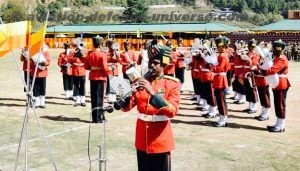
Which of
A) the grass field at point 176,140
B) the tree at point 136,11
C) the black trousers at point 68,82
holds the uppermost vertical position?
the tree at point 136,11

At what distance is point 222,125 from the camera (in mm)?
12891

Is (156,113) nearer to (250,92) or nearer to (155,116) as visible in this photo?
(155,116)

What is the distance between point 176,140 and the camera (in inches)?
442

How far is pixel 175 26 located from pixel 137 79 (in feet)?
197

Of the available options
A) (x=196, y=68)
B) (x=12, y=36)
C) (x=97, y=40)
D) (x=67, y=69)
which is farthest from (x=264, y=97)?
(x=12, y=36)

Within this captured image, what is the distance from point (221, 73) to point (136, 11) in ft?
326

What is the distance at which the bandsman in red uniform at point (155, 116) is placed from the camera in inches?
239

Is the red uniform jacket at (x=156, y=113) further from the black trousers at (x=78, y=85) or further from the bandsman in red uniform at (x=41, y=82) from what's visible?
the black trousers at (x=78, y=85)

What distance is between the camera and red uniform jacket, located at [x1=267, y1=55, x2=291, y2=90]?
1182cm

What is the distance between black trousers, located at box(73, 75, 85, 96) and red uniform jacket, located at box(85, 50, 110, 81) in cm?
322

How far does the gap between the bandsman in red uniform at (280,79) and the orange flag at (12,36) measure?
6.44 m

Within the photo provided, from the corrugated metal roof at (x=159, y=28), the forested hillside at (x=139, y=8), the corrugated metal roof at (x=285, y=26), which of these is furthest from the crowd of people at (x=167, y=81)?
the forested hillside at (x=139, y=8)

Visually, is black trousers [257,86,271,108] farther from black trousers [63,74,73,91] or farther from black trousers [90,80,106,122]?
black trousers [63,74,73,91]

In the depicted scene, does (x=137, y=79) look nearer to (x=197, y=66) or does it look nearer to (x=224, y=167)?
(x=224, y=167)
